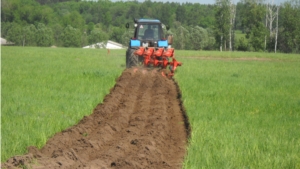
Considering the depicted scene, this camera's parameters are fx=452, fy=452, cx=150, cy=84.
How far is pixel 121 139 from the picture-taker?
700cm

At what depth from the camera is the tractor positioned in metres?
17.9

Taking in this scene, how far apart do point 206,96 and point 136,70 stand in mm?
5902

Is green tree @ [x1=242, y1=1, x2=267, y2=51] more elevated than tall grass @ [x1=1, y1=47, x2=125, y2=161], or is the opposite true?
green tree @ [x1=242, y1=1, x2=267, y2=51]

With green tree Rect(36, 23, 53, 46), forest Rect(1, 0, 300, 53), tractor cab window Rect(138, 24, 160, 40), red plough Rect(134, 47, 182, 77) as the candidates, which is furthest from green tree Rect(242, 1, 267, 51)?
red plough Rect(134, 47, 182, 77)

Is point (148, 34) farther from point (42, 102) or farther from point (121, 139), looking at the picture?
point (121, 139)

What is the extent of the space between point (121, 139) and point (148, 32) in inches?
544

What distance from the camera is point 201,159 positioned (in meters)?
5.77

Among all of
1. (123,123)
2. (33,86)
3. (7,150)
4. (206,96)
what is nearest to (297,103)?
(206,96)

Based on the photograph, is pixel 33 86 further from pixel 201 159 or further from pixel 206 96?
pixel 201 159

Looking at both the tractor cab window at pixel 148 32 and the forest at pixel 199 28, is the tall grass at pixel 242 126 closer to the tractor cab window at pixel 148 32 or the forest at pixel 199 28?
the tractor cab window at pixel 148 32

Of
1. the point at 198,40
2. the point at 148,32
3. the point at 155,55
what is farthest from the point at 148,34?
the point at 198,40

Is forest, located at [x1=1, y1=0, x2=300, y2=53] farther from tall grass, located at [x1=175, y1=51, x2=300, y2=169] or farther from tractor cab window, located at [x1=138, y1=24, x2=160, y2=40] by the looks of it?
tall grass, located at [x1=175, y1=51, x2=300, y2=169]

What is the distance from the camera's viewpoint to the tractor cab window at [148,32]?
20156mm

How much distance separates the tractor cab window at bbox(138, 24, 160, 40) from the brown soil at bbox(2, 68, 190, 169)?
8715 mm
